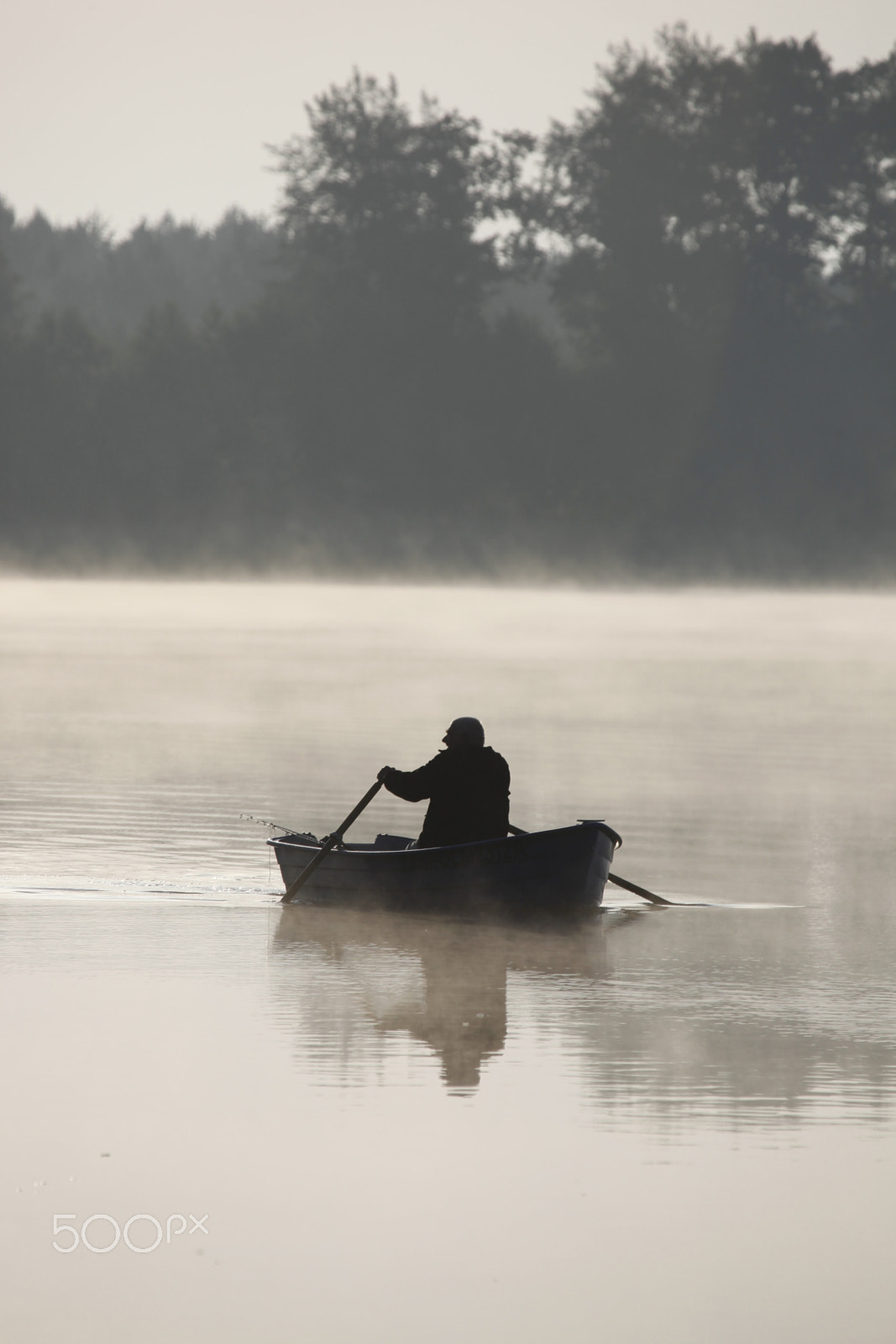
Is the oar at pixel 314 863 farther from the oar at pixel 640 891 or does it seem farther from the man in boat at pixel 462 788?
the oar at pixel 640 891

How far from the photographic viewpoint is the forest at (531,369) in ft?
228

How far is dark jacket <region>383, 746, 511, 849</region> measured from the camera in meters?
12.6

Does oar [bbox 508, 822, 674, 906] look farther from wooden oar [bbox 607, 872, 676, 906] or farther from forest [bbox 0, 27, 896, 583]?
forest [bbox 0, 27, 896, 583]

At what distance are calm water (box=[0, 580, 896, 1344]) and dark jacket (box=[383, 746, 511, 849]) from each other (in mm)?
612

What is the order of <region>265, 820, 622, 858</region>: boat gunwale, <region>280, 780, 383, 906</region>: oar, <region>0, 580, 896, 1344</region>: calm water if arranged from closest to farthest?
1. <region>0, 580, 896, 1344</region>: calm water
2. <region>265, 820, 622, 858</region>: boat gunwale
3. <region>280, 780, 383, 906</region>: oar

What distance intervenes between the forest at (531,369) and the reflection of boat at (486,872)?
5878 centimetres

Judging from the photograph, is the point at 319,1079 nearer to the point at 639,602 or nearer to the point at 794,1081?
the point at 794,1081

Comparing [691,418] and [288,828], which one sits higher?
[691,418]

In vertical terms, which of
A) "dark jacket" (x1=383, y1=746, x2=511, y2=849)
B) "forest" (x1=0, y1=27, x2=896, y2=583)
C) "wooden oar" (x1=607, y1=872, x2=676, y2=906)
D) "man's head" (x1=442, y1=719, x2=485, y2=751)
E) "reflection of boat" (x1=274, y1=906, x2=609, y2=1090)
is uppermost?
"forest" (x1=0, y1=27, x2=896, y2=583)

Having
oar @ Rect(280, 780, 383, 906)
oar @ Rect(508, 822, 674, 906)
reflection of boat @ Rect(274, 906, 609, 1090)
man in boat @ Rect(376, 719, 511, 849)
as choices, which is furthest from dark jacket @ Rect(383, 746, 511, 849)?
oar @ Rect(508, 822, 674, 906)

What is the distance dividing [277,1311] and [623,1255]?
3.85 feet

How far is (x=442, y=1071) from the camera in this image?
8.77 metres

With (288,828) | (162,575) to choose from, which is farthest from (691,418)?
(288,828)

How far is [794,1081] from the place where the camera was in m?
8.54
